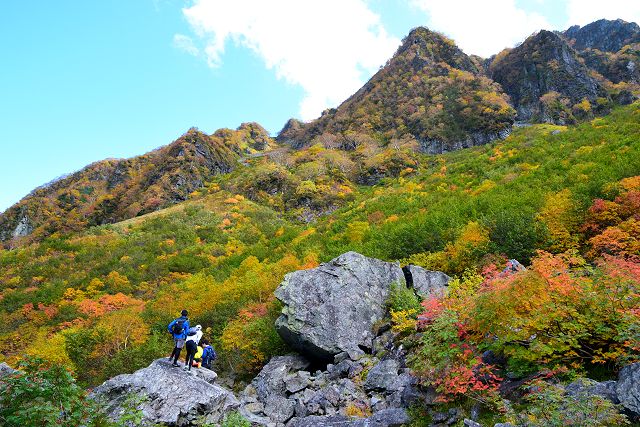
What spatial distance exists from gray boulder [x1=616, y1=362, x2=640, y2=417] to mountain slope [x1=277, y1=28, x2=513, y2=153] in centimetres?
6614

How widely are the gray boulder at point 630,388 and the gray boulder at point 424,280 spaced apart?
9481mm

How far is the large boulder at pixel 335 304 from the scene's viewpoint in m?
14.3

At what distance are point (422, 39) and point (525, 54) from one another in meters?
26.2

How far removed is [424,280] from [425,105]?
71176mm

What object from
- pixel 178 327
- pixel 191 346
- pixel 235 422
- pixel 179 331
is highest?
pixel 178 327

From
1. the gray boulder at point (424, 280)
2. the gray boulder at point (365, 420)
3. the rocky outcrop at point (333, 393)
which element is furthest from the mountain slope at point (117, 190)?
the gray boulder at point (365, 420)

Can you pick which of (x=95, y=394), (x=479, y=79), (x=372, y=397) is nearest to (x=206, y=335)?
(x=95, y=394)

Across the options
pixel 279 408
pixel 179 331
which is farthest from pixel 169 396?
pixel 279 408

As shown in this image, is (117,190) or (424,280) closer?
(424,280)

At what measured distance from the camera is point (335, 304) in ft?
50.2

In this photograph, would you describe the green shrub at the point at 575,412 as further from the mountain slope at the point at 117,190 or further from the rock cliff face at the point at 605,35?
the rock cliff face at the point at 605,35

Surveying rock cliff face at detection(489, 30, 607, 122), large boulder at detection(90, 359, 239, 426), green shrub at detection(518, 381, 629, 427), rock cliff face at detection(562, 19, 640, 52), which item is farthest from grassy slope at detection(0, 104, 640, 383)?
rock cliff face at detection(562, 19, 640, 52)

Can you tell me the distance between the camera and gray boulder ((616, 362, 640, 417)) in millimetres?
5766

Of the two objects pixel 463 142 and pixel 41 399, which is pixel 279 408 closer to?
pixel 41 399
